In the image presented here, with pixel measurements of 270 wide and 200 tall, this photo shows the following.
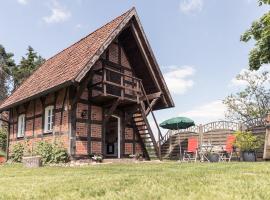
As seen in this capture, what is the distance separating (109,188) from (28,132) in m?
12.4

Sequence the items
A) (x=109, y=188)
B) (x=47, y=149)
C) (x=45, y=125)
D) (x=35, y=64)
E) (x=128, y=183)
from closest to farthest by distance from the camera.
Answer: (x=109, y=188), (x=128, y=183), (x=47, y=149), (x=45, y=125), (x=35, y=64)

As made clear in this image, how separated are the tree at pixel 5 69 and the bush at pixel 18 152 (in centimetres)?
2420

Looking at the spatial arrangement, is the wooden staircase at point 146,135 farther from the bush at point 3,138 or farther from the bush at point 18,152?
the bush at point 3,138

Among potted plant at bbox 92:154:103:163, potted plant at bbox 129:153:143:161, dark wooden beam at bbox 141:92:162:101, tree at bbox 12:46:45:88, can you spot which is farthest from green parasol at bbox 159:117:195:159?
tree at bbox 12:46:45:88

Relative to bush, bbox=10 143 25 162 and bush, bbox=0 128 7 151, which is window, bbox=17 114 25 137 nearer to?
bush, bbox=10 143 25 162

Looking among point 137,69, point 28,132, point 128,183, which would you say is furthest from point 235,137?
point 128,183

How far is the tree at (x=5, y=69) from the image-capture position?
39406 millimetres

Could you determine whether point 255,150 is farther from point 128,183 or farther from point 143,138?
point 128,183

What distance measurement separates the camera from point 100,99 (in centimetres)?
1460

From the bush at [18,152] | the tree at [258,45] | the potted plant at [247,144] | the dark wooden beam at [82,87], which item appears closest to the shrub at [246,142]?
the potted plant at [247,144]

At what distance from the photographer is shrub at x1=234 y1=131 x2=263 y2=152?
15430 mm

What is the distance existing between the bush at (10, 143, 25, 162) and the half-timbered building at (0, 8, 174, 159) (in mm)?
409

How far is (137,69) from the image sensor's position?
17.8 m

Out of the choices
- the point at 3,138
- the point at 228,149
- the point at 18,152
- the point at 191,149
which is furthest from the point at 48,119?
the point at 3,138
